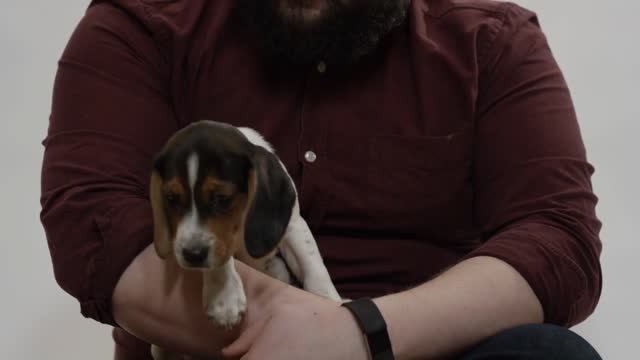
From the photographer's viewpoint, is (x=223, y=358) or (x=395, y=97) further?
(x=395, y=97)

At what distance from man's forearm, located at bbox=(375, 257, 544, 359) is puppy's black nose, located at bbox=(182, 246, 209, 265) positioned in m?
0.28

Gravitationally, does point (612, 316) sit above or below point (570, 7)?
below

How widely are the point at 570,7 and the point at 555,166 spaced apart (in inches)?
46.9

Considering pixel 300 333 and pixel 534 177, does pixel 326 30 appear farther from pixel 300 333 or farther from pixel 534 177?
pixel 300 333

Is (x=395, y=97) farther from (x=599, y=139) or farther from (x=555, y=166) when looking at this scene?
(x=599, y=139)

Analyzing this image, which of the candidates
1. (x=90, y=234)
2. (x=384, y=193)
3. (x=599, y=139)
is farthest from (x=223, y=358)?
(x=599, y=139)

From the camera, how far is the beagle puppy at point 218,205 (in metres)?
1.04

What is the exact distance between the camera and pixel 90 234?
1237 millimetres

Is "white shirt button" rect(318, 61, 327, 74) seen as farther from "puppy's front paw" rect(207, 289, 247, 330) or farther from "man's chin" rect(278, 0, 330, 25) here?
"puppy's front paw" rect(207, 289, 247, 330)

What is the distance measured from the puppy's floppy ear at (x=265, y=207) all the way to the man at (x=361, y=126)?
0.26 metres

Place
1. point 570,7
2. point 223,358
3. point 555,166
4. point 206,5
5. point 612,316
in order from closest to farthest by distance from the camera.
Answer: point 223,358, point 555,166, point 206,5, point 612,316, point 570,7

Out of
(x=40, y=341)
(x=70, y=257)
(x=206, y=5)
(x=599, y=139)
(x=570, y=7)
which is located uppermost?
(x=206, y=5)

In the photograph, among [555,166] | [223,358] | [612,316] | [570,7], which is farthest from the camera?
[570,7]

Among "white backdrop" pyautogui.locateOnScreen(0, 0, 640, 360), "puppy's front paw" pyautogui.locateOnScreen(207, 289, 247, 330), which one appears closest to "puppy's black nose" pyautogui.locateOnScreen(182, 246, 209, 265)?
"puppy's front paw" pyautogui.locateOnScreen(207, 289, 247, 330)
